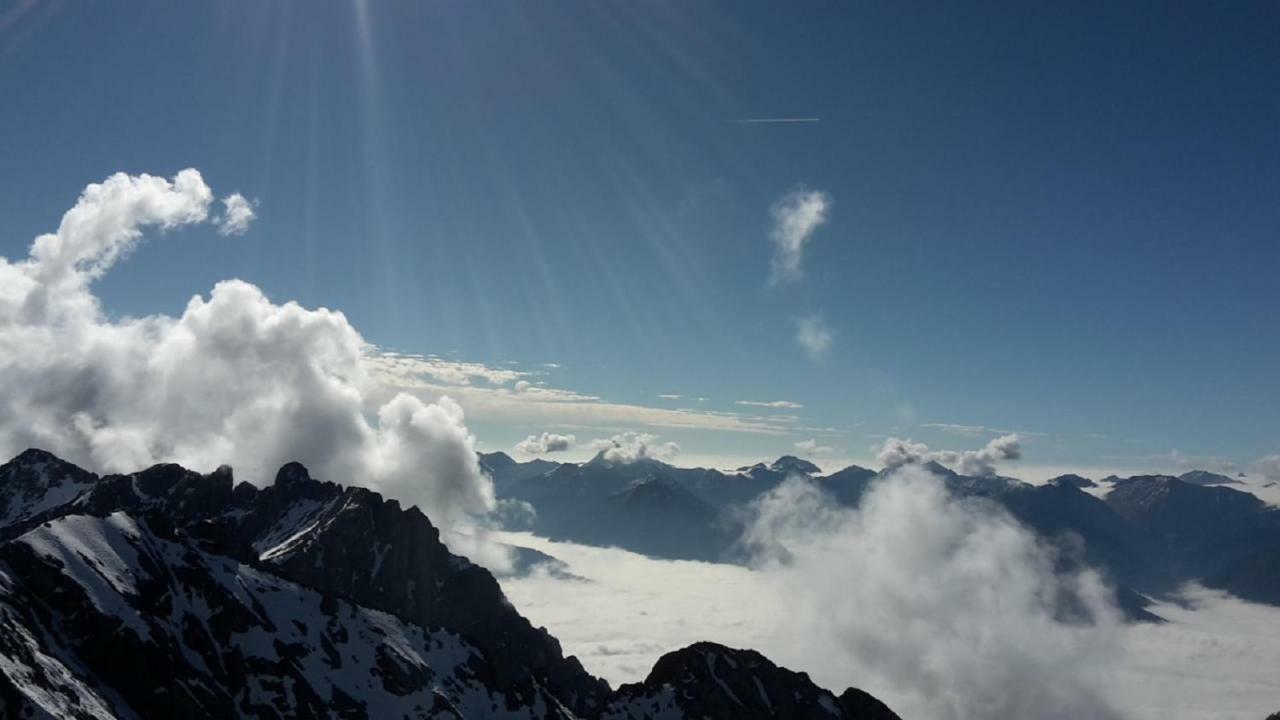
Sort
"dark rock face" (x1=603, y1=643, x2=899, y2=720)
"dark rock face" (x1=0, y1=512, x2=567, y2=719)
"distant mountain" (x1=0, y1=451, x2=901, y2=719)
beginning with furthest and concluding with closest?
"dark rock face" (x1=603, y1=643, x2=899, y2=720)
"dark rock face" (x1=0, y1=512, x2=567, y2=719)
"distant mountain" (x1=0, y1=451, x2=901, y2=719)

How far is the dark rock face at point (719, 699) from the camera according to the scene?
7357 inches

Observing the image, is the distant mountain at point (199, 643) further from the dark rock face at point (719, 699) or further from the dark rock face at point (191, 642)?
the dark rock face at point (719, 699)

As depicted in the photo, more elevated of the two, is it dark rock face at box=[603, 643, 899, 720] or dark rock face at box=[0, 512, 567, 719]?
dark rock face at box=[0, 512, 567, 719]

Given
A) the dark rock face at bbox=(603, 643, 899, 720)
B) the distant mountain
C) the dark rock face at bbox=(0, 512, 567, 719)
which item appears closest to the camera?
the distant mountain

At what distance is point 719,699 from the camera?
190m

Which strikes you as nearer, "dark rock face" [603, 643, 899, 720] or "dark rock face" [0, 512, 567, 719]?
"dark rock face" [0, 512, 567, 719]

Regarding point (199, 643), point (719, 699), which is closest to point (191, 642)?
point (199, 643)

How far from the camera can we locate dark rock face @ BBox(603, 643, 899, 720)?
186875 mm

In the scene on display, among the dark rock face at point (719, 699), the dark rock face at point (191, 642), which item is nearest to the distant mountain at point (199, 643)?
the dark rock face at point (191, 642)

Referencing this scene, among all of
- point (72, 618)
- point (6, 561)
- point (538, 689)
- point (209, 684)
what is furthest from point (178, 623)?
point (538, 689)

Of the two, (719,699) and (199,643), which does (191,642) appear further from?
(719,699)

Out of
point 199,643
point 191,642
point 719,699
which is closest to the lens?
point 191,642

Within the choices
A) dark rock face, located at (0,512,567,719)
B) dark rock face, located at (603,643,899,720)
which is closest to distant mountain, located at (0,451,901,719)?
dark rock face, located at (0,512,567,719)

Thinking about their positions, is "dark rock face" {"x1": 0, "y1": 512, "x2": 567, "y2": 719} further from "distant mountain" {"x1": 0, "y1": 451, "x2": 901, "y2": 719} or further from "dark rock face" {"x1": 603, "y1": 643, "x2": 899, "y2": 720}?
"dark rock face" {"x1": 603, "y1": 643, "x2": 899, "y2": 720}
